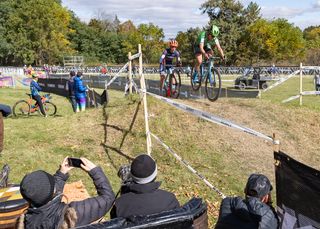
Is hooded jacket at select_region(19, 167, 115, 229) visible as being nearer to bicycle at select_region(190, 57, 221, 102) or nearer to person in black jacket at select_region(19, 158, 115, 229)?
person in black jacket at select_region(19, 158, 115, 229)

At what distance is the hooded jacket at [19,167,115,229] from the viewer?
323 cm

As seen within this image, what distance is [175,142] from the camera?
998 centimetres

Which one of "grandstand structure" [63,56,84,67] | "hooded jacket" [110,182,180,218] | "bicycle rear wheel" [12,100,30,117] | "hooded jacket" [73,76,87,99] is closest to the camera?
"hooded jacket" [110,182,180,218]

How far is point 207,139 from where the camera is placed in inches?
399

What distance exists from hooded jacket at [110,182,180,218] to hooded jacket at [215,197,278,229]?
58cm

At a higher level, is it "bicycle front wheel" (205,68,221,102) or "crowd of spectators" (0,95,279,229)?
"bicycle front wheel" (205,68,221,102)

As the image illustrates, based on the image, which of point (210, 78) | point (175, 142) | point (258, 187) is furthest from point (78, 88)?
point (258, 187)

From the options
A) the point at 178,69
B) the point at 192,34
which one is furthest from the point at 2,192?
the point at 192,34

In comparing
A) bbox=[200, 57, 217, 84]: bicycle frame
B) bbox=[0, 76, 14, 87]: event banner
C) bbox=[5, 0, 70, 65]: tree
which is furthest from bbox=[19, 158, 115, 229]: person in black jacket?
bbox=[5, 0, 70, 65]: tree

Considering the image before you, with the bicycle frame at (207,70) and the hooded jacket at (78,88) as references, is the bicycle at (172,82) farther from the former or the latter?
the hooded jacket at (78,88)

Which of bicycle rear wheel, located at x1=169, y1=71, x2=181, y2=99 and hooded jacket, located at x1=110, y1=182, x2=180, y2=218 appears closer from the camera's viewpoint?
hooded jacket, located at x1=110, y1=182, x2=180, y2=218

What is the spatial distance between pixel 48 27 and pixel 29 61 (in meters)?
8.08

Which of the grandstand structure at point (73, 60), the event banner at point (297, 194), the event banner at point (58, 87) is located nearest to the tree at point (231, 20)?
the grandstand structure at point (73, 60)

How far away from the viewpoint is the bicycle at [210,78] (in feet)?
35.7
